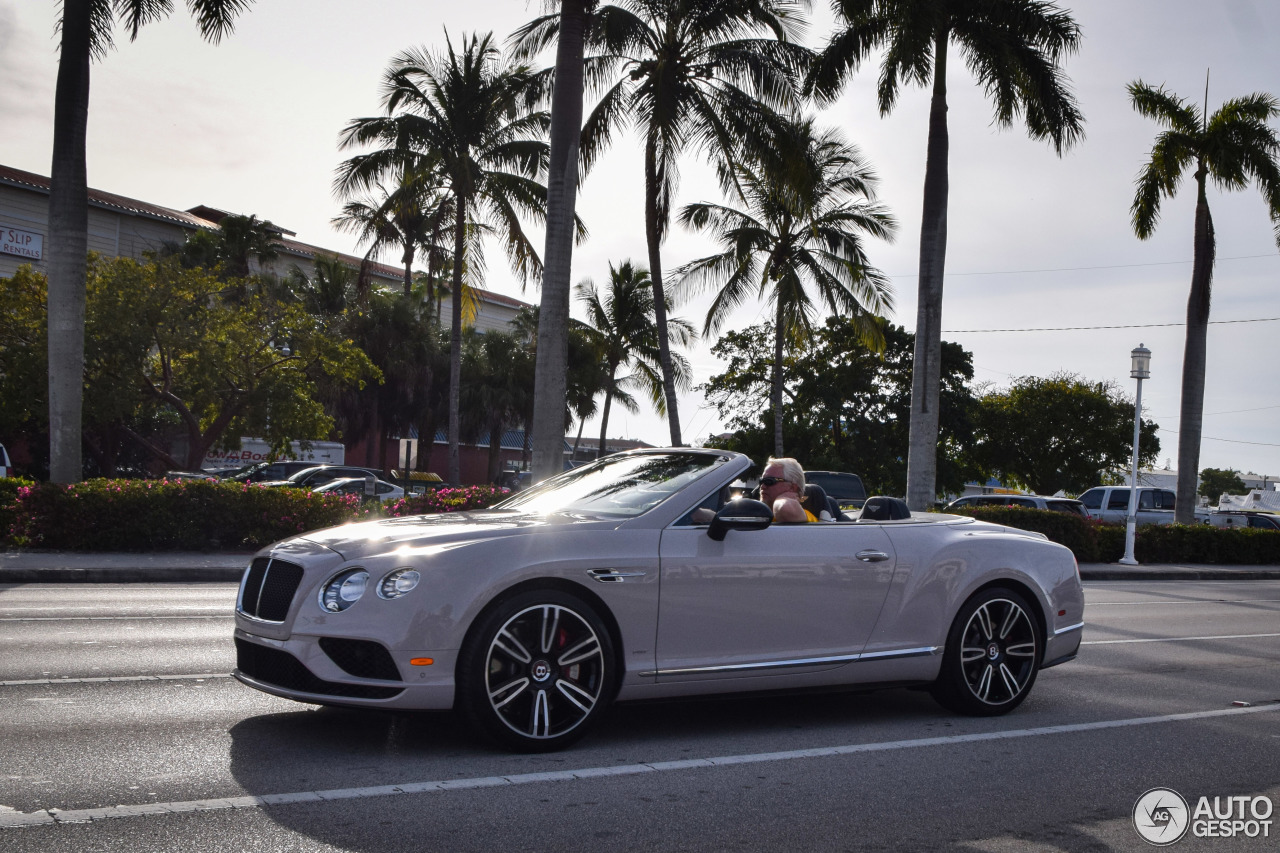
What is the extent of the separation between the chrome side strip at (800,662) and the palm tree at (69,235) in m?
14.0

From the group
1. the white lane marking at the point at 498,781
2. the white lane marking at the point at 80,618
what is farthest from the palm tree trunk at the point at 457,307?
the white lane marking at the point at 498,781

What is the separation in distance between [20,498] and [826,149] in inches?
984

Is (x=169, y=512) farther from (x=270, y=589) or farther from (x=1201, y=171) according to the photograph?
(x=1201, y=171)

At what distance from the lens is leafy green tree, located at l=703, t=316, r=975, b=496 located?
150 ft

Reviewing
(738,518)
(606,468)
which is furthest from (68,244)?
(738,518)

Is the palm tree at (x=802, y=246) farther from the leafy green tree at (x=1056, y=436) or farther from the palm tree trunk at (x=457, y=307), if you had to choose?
the leafy green tree at (x=1056, y=436)

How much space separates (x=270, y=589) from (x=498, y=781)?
143 centimetres

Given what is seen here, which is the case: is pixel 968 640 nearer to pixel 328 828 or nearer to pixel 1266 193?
pixel 328 828

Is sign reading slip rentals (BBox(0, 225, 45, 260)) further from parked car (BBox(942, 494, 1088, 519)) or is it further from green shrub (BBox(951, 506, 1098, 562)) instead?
green shrub (BBox(951, 506, 1098, 562))

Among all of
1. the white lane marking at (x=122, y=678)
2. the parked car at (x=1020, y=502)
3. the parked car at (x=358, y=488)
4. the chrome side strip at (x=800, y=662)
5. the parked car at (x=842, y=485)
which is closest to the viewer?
the chrome side strip at (x=800, y=662)

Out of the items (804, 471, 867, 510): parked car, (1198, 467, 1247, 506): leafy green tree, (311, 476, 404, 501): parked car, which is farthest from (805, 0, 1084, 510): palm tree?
(1198, 467, 1247, 506): leafy green tree

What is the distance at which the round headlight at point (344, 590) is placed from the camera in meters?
4.85

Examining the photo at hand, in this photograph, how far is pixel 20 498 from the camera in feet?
52.6

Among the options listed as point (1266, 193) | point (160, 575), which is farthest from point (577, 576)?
point (1266, 193)
